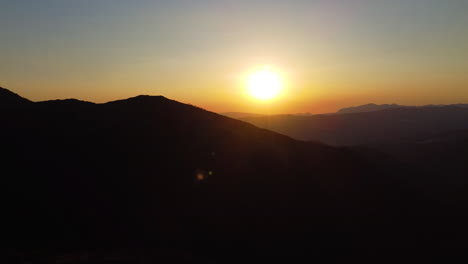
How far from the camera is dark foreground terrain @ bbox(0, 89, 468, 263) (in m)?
20.7

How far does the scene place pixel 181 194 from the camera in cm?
2562

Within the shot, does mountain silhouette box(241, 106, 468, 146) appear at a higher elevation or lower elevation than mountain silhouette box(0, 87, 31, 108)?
lower

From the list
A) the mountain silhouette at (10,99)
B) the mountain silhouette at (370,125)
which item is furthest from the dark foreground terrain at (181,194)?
the mountain silhouette at (370,125)

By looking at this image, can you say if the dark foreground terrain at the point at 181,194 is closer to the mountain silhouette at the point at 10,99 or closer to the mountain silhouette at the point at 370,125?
the mountain silhouette at the point at 10,99

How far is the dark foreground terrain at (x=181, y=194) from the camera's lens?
814 inches

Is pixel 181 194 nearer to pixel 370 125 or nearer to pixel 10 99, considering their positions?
pixel 10 99

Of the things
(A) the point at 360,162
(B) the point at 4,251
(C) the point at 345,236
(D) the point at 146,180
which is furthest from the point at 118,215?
(A) the point at 360,162

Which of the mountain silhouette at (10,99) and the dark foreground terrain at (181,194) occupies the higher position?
the mountain silhouette at (10,99)

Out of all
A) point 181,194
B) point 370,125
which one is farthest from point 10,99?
point 370,125

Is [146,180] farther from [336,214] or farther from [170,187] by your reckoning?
[336,214]

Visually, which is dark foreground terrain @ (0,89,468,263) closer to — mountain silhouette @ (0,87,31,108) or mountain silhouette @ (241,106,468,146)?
mountain silhouette @ (0,87,31,108)

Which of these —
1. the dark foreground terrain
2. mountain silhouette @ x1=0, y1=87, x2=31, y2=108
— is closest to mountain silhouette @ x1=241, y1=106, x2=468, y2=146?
the dark foreground terrain

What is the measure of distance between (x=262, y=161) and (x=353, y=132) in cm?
13623

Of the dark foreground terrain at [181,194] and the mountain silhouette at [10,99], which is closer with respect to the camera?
the dark foreground terrain at [181,194]
